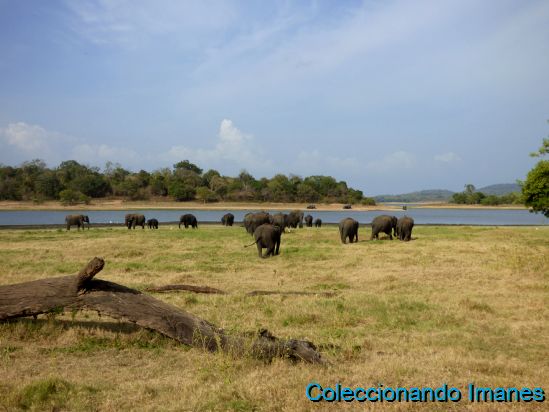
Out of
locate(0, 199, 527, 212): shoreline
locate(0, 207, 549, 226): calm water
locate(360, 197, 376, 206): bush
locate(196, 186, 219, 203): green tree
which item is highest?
locate(196, 186, 219, 203): green tree

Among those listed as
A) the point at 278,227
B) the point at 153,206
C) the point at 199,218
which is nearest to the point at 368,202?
the point at 153,206

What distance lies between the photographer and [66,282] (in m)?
8.37

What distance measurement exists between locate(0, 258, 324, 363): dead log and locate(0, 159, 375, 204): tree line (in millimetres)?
91657

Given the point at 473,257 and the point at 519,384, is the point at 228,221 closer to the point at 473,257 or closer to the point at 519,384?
the point at 473,257

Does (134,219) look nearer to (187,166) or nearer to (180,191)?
(180,191)

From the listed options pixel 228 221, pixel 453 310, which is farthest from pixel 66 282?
pixel 228 221

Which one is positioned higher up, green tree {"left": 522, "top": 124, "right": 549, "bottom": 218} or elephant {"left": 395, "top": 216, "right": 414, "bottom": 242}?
green tree {"left": 522, "top": 124, "right": 549, "bottom": 218}

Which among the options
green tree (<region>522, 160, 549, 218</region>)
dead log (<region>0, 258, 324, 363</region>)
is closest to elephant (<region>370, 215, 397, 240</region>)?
green tree (<region>522, 160, 549, 218</region>)

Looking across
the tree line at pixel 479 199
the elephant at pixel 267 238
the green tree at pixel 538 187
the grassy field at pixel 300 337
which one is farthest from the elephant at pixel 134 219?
the tree line at pixel 479 199

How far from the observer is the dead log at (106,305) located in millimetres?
7875

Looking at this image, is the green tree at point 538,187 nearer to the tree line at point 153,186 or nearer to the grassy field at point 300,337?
the grassy field at point 300,337

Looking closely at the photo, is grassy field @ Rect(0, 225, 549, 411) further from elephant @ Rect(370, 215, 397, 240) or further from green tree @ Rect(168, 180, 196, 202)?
green tree @ Rect(168, 180, 196, 202)

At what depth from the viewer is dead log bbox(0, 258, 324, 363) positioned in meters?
7.88

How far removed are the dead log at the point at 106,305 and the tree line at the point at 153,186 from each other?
9166 cm
